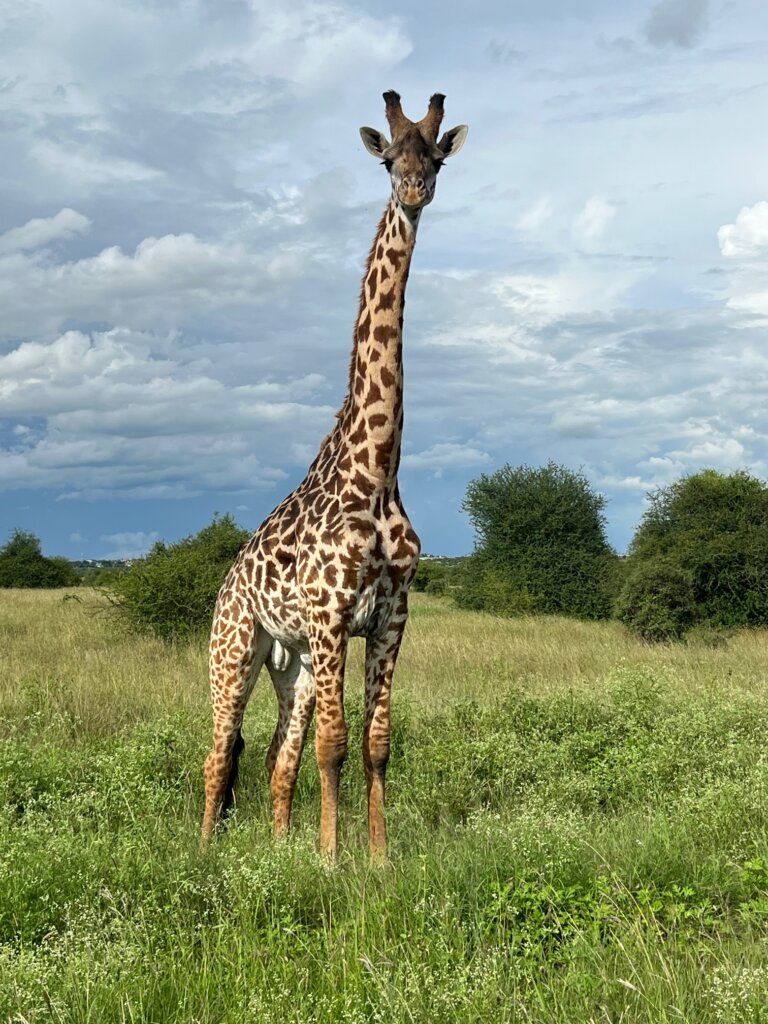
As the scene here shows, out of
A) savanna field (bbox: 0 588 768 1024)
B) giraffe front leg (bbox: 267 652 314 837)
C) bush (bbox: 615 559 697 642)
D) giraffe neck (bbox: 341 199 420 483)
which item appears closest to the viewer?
savanna field (bbox: 0 588 768 1024)

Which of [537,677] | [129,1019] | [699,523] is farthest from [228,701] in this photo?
[699,523]

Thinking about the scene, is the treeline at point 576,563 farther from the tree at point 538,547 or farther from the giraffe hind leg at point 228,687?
the giraffe hind leg at point 228,687

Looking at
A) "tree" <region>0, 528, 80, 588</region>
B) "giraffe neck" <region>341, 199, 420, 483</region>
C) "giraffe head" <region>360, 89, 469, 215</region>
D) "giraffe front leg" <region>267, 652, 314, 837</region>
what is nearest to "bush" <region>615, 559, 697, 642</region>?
"giraffe front leg" <region>267, 652, 314, 837</region>

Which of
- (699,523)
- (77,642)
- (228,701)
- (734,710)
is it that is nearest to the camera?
(228,701)

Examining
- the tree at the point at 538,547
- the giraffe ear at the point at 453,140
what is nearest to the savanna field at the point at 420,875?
the giraffe ear at the point at 453,140

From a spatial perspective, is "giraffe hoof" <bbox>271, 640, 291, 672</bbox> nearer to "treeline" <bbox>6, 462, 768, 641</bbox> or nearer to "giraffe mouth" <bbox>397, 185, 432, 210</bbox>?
"giraffe mouth" <bbox>397, 185, 432, 210</bbox>

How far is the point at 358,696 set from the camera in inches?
427

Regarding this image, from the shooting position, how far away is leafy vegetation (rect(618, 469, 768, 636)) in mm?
21422

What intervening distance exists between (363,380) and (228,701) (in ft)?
7.72

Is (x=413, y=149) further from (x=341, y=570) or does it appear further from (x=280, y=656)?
(x=280, y=656)

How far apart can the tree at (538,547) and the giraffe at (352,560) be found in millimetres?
22905

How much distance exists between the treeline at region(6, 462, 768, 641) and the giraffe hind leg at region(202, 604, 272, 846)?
1170cm

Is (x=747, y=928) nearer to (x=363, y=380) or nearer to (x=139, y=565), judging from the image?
(x=363, y=380)

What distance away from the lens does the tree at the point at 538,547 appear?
3023cm
